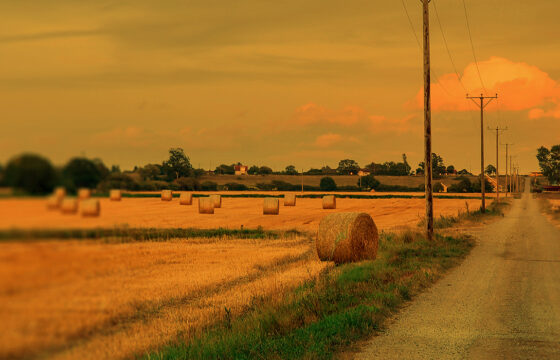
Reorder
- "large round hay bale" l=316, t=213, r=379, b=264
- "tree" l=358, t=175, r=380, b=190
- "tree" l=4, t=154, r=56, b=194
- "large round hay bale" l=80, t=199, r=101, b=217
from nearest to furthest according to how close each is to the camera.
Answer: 1. "tree" l=4, t=154, r=56, b=194
2. "large round hay bale" l=80, t=199, r=101, b=217
3. "large round hay bale" l=316, t=213, r=379, b=264
4. "tree" l=358, t=175, r=380, b=190

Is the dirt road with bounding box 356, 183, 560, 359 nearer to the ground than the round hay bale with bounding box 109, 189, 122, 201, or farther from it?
nearer to the ground

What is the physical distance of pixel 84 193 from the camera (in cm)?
288

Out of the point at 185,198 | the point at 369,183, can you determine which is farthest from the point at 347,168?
the point at 185,198

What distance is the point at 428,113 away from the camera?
25781 millimetres

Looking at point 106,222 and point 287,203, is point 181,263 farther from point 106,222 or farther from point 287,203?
point 287,203

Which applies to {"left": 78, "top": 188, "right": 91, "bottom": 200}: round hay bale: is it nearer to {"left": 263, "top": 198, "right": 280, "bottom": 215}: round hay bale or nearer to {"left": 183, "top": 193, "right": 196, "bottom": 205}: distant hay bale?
{"left": 263, "top": 198, "right": 280, "bottom": 215}: round hay bale

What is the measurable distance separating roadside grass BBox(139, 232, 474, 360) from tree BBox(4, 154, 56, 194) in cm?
528

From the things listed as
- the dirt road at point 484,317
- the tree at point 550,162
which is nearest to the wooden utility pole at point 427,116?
the dirt road at point 484,317

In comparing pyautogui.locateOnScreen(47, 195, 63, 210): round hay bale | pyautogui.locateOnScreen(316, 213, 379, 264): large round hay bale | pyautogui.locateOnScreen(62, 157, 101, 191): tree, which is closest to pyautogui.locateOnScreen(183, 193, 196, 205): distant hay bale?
pyautogui.locateOnScreen(316, 213, 379, 264): large round hay bale

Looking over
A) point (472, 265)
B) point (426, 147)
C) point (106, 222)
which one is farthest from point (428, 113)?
point (106, 222)

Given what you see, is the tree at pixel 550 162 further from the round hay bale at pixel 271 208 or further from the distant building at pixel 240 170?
the round hay bale at pixel 271 208

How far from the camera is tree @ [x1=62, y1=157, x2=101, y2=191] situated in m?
2.76

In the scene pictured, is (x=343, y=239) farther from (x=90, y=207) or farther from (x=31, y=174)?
(x=31, y=174)

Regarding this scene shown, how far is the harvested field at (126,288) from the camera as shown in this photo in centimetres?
276
